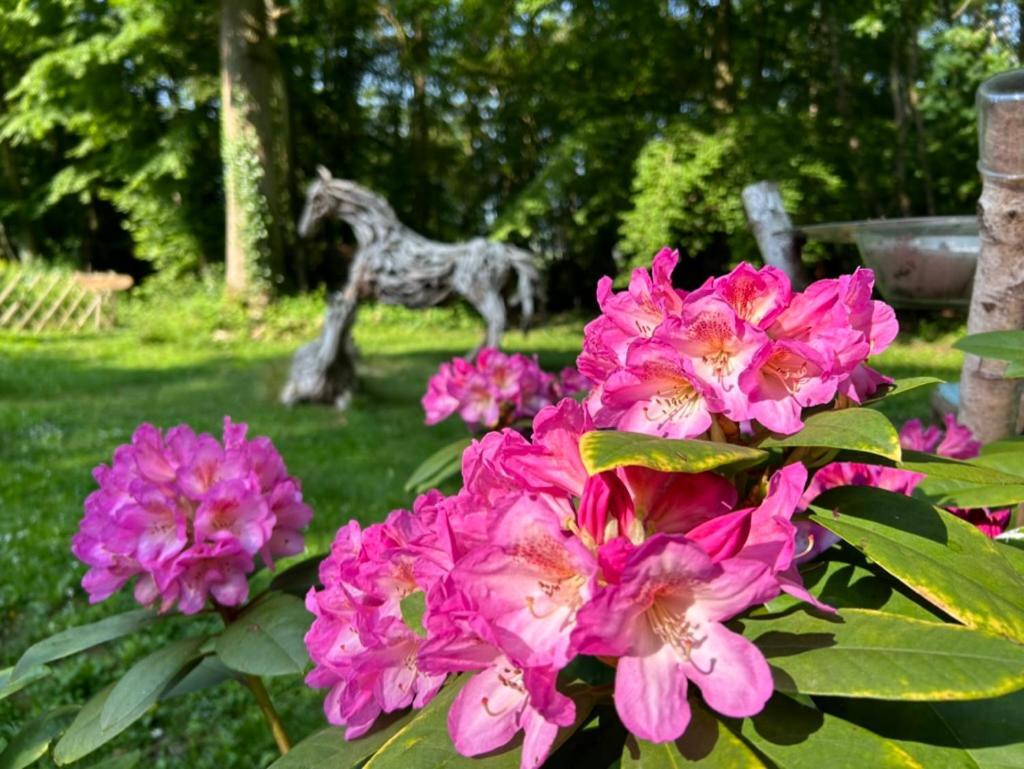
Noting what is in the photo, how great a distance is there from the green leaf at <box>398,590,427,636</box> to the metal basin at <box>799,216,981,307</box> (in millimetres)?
1458

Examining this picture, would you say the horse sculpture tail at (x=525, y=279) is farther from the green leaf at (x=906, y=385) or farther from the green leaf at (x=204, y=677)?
the green leaf at (x=906, y=385)

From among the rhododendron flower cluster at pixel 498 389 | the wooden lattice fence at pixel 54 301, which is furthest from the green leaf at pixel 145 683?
the wooden lattice fence at pixel 54 301

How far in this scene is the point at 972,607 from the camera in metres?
0.61

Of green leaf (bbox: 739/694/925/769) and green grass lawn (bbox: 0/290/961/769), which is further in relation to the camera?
green grass lawn (bbox: 0/290/961/769)

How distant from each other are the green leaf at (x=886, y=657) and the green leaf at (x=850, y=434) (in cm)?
12

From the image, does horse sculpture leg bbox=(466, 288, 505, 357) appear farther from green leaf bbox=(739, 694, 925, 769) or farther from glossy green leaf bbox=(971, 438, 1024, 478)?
green leaf bbox=(739, 694, 925, 769)

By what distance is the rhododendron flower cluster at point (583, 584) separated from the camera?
21.1 inches

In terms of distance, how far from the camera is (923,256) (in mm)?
1805


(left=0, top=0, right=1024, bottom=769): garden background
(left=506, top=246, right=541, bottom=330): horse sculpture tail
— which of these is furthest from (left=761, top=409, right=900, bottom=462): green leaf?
(left=506, top=246, right=541, bottom=330): horse sculpture tail

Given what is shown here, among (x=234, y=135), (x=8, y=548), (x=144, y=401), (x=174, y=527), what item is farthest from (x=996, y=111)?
(x=234, y=135)

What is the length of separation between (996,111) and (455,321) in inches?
539

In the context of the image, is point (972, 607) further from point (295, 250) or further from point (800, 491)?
point (295, 250)

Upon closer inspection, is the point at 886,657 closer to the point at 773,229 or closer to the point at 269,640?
the point at 269,640

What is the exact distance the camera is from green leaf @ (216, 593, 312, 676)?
106cm
